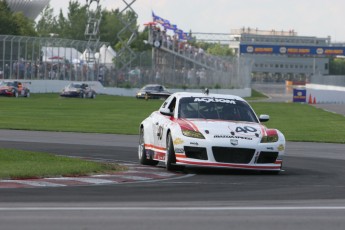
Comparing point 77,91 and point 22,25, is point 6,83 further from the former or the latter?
point 22,25

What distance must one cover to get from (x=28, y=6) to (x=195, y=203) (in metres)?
125

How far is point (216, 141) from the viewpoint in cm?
1734

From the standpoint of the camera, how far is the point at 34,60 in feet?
248

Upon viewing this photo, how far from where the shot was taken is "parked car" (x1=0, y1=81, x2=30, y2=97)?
224 ft

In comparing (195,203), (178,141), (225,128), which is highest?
(225,128)

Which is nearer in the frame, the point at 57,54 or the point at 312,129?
the point at 312,129

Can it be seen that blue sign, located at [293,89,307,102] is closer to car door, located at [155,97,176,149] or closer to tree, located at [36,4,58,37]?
car door, located at [155,97,176,149]

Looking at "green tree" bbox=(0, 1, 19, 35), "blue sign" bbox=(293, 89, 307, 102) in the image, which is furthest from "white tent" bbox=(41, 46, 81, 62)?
"green tree" bbox=(0, 1, 19, 35)

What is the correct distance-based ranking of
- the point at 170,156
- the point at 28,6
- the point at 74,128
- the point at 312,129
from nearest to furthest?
the point at 170,156 < the point at 74,128 < the point at 312,129 < the point at 28,6

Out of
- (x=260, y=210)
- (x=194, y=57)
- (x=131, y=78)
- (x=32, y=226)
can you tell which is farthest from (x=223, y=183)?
(x=194, y=57)

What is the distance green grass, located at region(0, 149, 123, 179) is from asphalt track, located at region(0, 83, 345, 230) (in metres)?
1.25

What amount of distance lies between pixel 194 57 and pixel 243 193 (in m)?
83.8

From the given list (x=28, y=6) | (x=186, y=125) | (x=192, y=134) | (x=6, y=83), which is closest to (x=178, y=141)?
(x=192, y=134)

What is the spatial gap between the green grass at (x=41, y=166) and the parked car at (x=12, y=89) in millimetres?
49498
